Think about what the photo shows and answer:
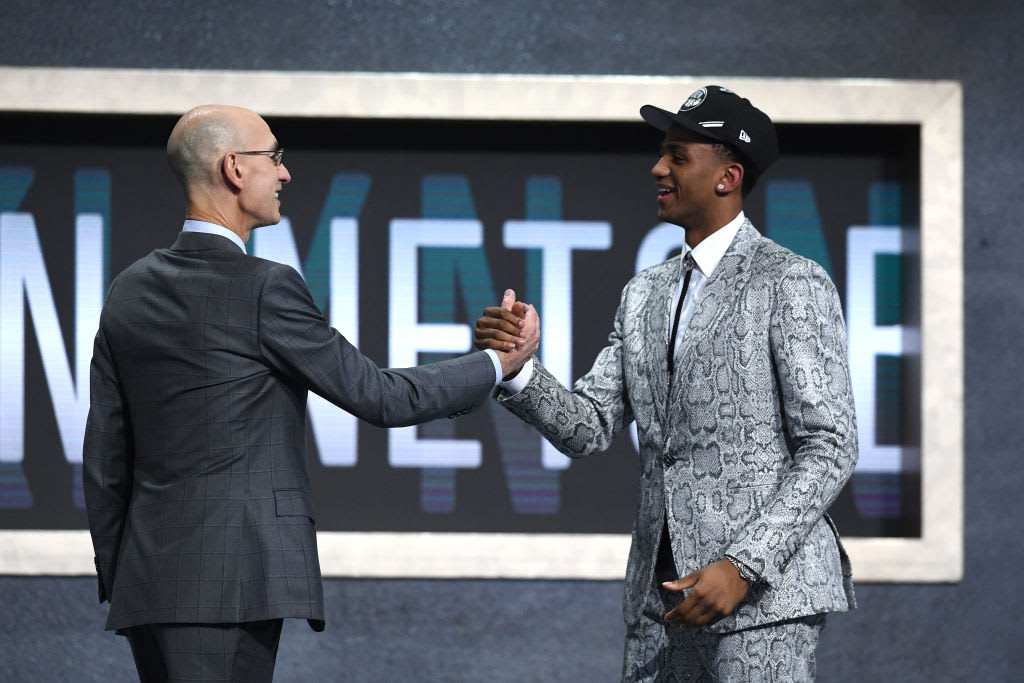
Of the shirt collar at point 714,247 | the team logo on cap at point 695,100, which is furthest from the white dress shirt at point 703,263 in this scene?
the team logo on cap at point 695,100

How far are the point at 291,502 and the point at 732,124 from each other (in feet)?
4.00

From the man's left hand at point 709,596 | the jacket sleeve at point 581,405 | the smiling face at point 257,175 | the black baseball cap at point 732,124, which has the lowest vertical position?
the man's left hand at point 709,596

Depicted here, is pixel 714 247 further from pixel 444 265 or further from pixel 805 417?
pixel 444 265

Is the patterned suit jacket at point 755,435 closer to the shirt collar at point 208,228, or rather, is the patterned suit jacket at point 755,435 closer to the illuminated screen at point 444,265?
the shirt collar at point 208,228

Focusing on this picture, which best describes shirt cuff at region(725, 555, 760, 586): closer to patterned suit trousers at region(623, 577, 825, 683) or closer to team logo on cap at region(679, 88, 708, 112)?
patterned suit trousers at region(623, 577, 825, 683)

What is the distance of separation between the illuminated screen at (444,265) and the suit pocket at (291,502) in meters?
2.12

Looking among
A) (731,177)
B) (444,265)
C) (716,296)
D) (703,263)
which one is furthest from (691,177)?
(444,265)

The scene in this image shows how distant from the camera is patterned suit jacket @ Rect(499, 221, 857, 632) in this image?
2213mm

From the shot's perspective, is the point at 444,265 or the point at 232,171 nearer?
the point at 232,171

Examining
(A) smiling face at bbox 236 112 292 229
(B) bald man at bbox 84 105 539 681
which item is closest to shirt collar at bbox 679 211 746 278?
(B) bald man at bbox 84 105 539 681

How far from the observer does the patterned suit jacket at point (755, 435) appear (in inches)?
87.1

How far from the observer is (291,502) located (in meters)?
2.20

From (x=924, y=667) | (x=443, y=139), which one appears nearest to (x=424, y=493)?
(x=443, y=139)

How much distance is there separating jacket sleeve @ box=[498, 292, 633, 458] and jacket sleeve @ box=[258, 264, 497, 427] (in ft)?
0.43
